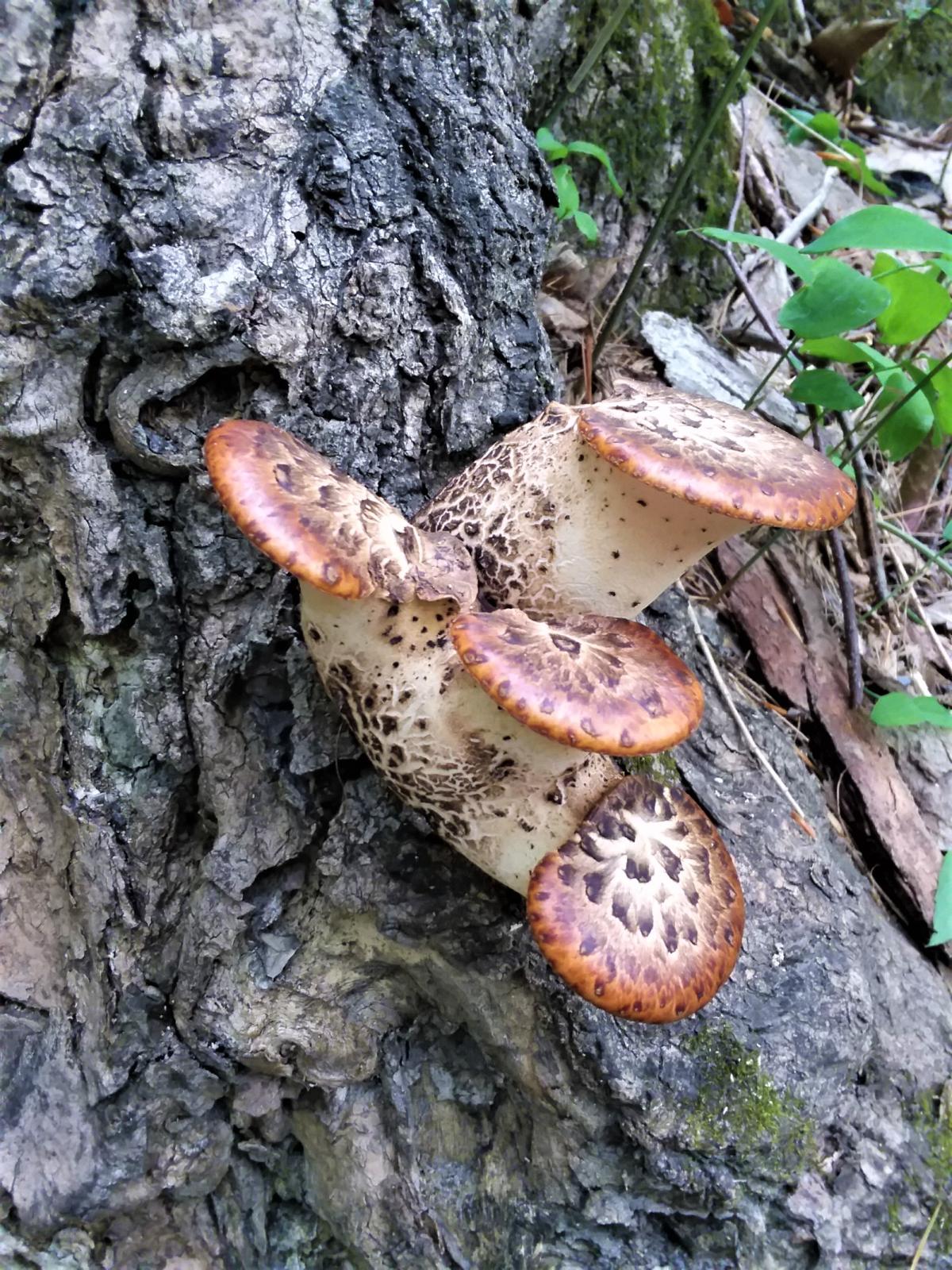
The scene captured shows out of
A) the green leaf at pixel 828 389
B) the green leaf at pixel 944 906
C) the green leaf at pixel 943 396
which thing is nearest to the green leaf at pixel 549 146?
the green leaf at pixel 828 389

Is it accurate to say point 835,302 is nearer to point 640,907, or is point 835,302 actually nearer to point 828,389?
point 828,389

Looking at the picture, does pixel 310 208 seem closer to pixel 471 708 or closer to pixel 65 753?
pixel 471 708

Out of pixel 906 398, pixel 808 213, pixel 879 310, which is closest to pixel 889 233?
pixel 879 310

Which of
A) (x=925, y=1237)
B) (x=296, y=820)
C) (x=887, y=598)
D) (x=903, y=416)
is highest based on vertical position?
(x=903, y=416)

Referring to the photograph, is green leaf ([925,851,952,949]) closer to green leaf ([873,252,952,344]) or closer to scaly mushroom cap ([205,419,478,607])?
green leaf ([873,252,952,344])

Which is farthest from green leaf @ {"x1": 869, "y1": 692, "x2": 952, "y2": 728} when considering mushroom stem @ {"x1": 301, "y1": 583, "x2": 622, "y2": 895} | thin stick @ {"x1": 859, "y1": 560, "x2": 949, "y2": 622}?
mushroom stem @ {"x1": 301, "y1": 583, "x2": 622, "y2": 895}
